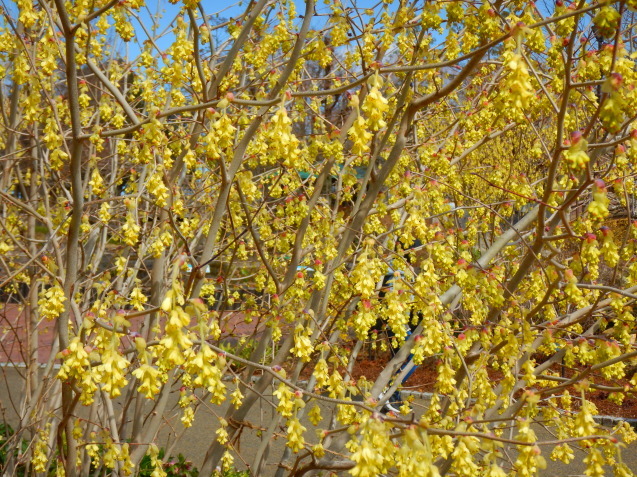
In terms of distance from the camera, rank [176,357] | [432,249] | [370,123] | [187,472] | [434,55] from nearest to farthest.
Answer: [176,357], [370,123], [432,249], [434,55], [187,472]

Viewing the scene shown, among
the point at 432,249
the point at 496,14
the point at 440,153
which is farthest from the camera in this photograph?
the point at 440,153

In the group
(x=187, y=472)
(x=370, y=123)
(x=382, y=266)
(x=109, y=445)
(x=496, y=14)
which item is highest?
(x=496, y=14)

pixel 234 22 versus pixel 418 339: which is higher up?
pixel 234 22

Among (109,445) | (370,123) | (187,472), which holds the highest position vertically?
(370,123)

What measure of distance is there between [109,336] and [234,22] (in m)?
2.67

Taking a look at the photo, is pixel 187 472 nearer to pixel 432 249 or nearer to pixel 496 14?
pixel 432 249

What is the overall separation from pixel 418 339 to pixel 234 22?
2.41 meters

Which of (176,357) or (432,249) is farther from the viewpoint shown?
(432,249)

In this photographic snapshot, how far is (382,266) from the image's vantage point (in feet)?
12.1

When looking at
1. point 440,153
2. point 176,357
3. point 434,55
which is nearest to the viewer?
point 176,357

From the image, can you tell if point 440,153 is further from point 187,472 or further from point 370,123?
point 187,472

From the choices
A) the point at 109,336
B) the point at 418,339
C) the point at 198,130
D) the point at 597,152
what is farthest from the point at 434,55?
the point at 109,336

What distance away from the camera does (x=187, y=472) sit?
5.91 meters

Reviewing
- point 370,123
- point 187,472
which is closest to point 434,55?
point 370,123
